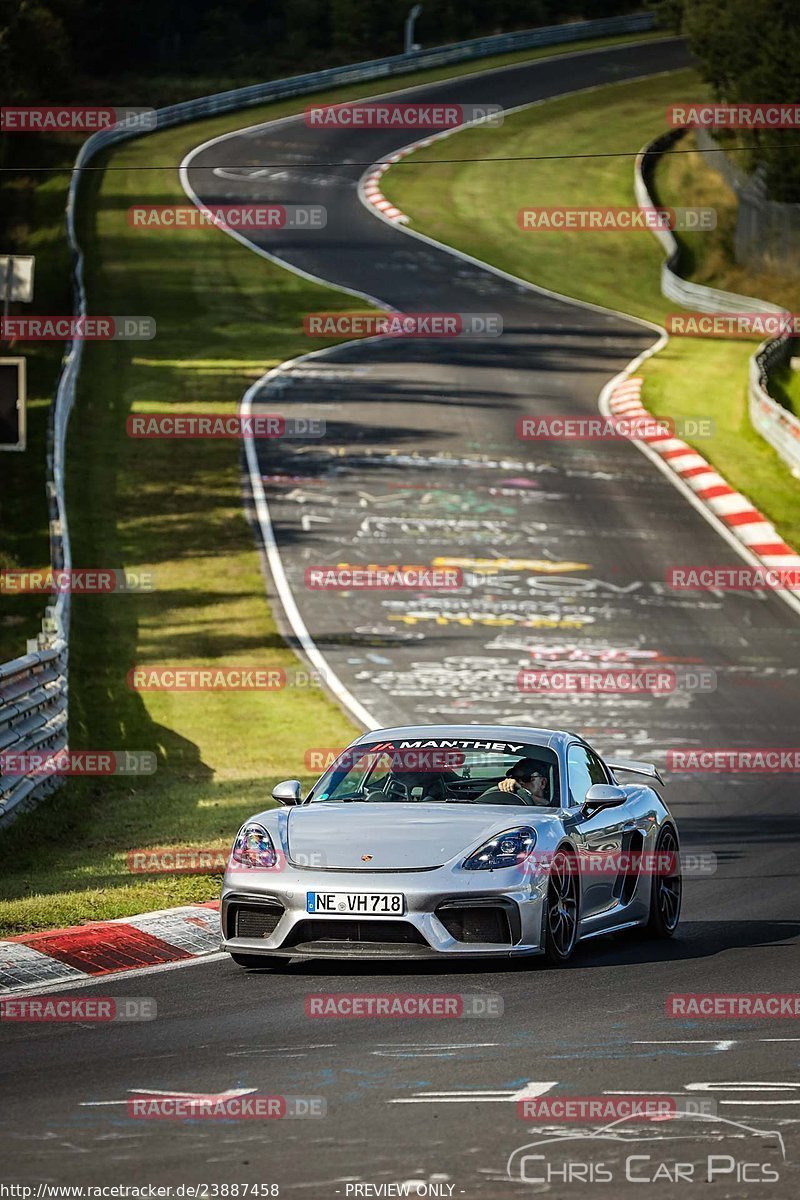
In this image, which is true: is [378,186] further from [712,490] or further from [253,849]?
[253,849]

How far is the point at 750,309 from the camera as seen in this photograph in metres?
49.2

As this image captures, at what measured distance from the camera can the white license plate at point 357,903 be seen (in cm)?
964

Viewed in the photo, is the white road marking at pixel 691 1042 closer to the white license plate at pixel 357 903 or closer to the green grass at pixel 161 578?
the white license plate at pixel 357 903

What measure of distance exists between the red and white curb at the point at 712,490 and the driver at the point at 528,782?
18.2 m

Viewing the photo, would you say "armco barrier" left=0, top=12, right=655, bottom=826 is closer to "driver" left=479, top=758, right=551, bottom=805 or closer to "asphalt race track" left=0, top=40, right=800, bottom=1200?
"asphalt race track" left=0, top=40, right=800, bottom=1200

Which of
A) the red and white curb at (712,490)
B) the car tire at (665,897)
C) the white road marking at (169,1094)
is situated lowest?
the red and white curb at (712,490)

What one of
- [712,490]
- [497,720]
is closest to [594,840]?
[497,720]

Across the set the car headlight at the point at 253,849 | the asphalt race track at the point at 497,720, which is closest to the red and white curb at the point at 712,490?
the asphalt race track at the point at 497,720

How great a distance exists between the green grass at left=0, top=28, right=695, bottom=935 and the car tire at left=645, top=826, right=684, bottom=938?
273cm

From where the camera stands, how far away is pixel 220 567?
94.0 ft

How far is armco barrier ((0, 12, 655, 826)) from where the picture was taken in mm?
16172

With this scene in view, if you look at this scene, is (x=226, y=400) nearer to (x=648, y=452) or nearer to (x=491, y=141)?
(x=648, y=452)

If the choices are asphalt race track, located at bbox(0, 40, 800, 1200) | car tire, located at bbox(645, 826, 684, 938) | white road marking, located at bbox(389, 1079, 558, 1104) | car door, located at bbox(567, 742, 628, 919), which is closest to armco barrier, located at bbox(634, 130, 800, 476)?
asphalt race track, located at bbox(0, 40, 800, 1200)

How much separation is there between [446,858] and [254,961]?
1.19 meters
